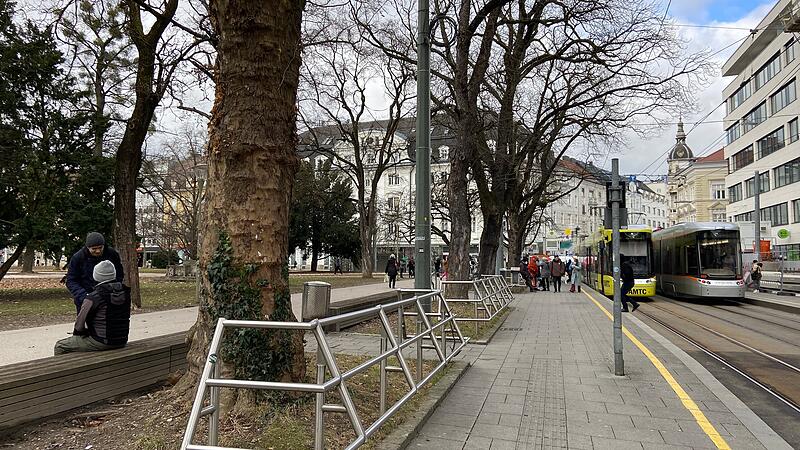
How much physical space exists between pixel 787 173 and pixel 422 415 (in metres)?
51.4

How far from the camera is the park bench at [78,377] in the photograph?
4.38m

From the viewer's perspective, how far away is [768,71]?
4747 centimetres

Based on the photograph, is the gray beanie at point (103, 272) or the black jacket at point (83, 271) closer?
the gray beanie at point (103, 272)

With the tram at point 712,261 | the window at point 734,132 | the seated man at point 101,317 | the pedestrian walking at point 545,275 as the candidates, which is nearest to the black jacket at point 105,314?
the seated man at point 101,317

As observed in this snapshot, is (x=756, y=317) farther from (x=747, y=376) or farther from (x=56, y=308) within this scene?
(x=56, y=308)

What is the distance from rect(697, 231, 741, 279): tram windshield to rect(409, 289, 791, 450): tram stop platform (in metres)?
12.6

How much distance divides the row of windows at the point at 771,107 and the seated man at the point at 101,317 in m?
41.0

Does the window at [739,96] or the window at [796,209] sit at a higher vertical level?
the window at [739,96]

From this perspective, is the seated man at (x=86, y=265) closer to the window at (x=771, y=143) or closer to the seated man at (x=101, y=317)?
the seated man at (x=101, y=317)

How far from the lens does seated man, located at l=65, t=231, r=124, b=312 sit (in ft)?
19.0

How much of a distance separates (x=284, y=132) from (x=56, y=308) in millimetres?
14291

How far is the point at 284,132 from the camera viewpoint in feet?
17.5

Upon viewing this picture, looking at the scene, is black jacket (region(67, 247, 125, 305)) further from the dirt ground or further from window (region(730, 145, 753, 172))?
window (region(730, 145, 753, 172))

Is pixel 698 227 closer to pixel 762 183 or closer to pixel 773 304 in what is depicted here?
pixel 773 304
